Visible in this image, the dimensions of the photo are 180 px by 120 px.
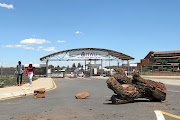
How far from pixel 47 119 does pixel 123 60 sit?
36.9 m

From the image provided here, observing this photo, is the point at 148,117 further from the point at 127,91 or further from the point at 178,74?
the point at 178,74

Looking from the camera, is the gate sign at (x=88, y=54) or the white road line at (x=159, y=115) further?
the gate sign at (x=88, y=54)

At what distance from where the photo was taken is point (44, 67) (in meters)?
40.2

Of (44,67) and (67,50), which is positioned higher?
(67,50)

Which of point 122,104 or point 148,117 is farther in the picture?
point 122,104

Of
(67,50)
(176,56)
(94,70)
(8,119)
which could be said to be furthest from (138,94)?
(176,56)

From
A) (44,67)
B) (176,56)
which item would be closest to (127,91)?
(44,67)

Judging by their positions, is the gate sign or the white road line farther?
the gate sign

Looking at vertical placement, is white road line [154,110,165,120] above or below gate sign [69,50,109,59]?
below

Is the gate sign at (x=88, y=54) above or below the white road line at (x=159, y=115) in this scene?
above

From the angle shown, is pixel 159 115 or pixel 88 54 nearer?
pixel 159 115

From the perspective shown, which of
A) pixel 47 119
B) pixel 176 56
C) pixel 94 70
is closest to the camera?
pixel 47 119

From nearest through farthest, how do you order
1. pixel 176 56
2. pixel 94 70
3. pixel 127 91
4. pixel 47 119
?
pixel 47 119
pixel 127 91
pixel 94 70
pixel 176 56

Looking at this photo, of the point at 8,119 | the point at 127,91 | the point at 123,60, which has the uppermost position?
the point at 123,60
